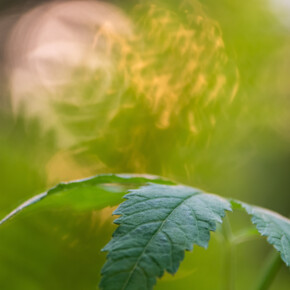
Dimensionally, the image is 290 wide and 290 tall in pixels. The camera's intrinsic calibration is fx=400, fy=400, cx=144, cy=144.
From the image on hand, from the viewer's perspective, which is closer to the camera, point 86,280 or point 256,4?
point 86,280

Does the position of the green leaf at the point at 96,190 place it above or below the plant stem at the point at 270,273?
above

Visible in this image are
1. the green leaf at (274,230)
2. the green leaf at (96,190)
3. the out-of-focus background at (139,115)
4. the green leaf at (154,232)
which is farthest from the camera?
the out-of-focus background at (139,115)

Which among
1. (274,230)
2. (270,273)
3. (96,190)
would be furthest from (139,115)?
(274,230)

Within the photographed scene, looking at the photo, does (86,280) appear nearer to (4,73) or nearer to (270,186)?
(4,73)

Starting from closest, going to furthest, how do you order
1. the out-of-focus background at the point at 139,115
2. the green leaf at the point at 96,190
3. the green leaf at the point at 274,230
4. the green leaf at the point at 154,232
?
the green leaf at the point at 154,232
the green leaf at the point at 274,230
the green leaf at the point at 96,190
the out-of-focus background at the point at 139,115

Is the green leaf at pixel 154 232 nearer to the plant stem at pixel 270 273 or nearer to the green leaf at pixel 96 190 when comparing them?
the green leaf at pixel 96 190

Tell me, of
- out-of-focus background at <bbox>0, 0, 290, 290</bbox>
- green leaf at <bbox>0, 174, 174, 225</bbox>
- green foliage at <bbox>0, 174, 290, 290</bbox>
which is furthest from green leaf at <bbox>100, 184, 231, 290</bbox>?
out-of-focus background at <bbox>0, 0, 290, 290</bbox>

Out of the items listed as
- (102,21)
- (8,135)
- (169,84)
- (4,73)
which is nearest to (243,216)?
(169,84)

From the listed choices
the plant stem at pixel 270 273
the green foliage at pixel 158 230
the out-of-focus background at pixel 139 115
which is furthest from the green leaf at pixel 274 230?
the out-of-focus background at pixel 139 115
